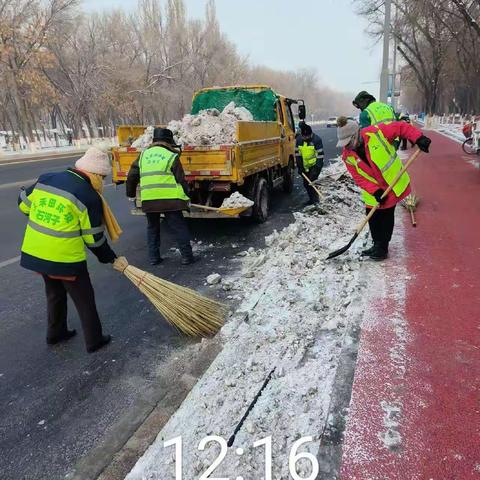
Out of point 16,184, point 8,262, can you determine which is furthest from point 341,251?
point 16,184

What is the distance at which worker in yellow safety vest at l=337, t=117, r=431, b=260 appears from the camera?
4.66m

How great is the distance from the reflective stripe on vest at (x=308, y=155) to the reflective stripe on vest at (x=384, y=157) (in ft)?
12.8

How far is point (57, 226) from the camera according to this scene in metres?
3.22

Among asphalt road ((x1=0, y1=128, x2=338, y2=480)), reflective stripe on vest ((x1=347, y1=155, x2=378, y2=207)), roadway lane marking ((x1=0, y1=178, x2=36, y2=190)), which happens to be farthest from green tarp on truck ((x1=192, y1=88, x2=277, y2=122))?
roadway lane marking ((x1=0, y1=178, x2=36, y2=190))

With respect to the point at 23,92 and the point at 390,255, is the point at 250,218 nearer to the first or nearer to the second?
the point at 390,255

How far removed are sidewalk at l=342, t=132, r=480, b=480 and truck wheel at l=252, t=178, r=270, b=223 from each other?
2791mm

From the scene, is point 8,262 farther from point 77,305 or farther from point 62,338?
point 77,305

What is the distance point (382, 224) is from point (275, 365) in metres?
2.58

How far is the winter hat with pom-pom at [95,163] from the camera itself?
3410 millimetres

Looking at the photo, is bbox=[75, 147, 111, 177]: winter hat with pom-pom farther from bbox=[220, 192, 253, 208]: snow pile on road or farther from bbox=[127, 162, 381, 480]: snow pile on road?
bbox=[220, 192, 253, 208]: snow pile on road

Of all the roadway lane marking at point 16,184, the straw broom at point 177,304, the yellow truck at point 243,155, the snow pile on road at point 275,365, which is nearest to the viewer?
the snow pile on road at point 275,365

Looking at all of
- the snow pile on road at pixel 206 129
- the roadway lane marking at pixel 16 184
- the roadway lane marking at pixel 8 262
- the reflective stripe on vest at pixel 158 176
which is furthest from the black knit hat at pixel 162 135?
the roadway lane marking at pixel 16 184

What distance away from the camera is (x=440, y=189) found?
9680 mm

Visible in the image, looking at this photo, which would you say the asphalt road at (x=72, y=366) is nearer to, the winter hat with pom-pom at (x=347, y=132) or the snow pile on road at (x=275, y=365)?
the snow pile on road at (x=275, y=365)
